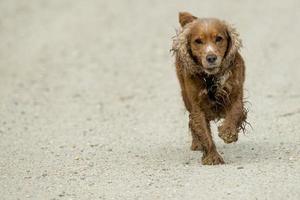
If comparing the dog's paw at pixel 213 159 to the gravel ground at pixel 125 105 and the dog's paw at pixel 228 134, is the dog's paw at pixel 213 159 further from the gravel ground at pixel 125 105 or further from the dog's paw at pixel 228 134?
the dog's paw at pixel 228 134

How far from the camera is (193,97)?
9328 millimetres

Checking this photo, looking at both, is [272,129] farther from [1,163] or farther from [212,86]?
[1,163]

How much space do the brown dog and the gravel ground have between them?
0.36 m

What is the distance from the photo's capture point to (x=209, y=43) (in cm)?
906

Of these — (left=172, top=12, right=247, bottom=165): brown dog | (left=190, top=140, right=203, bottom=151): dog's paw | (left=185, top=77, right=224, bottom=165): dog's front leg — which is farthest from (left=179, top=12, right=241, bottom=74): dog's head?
(left=190, top=140, right=203, bottom=151): dog's paw

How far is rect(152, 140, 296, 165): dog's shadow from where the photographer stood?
31.1 feet

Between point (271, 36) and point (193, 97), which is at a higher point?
point (193, 97)

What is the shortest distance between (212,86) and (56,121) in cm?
409

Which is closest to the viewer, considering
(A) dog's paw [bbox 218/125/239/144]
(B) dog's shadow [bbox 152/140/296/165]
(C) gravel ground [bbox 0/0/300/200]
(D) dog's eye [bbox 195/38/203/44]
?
(C) gravel ground [bbox 0/0/300/200]

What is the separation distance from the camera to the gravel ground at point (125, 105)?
862cm

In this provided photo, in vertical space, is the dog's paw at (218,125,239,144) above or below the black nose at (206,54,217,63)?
below

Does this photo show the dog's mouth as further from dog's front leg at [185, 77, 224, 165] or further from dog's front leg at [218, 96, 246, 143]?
dog's front leg at [218, 96, 246, 143]

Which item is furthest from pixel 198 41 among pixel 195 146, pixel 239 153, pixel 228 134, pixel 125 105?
pixel 125 105

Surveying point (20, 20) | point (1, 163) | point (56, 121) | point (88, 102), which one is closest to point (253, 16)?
point (20, 20)
